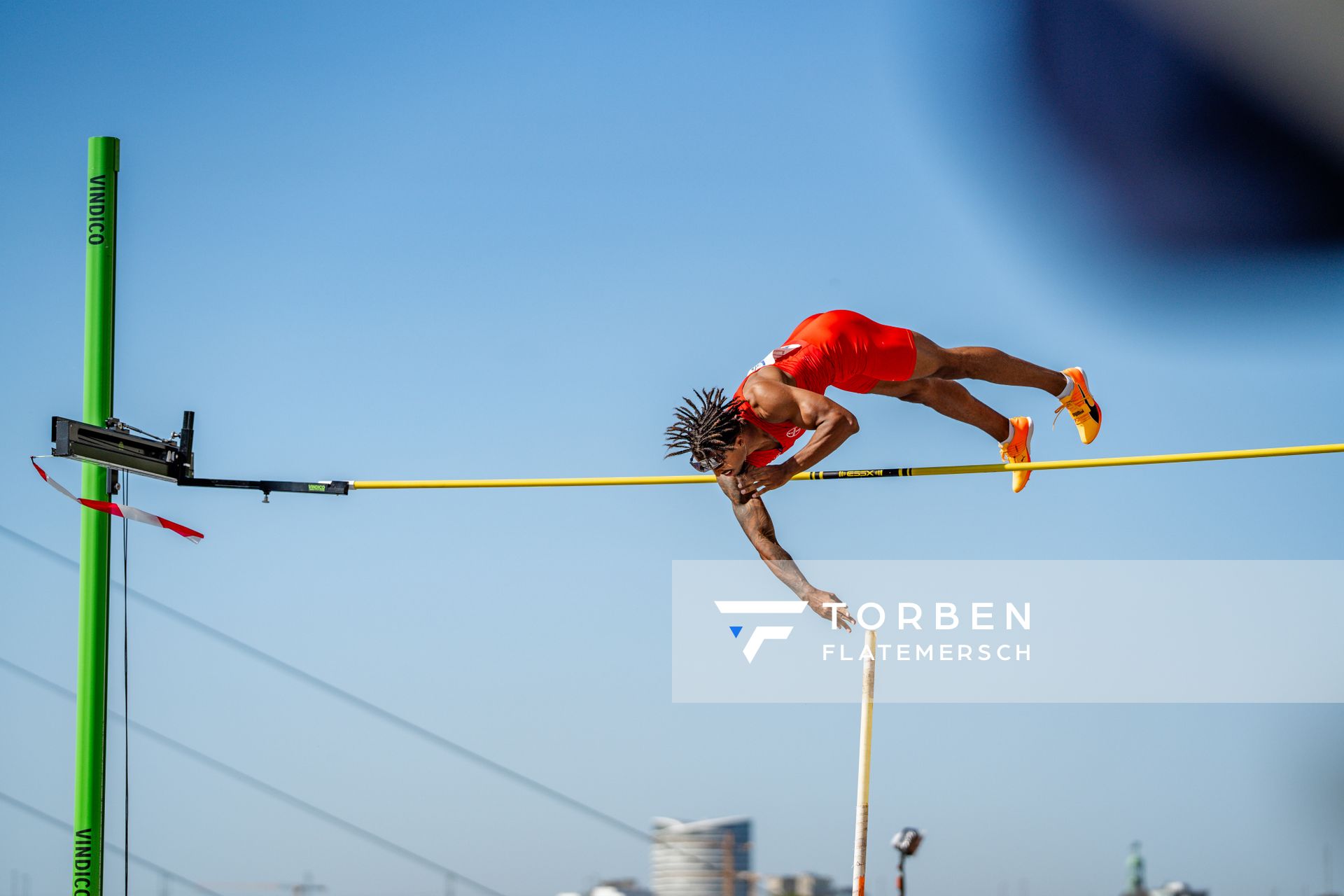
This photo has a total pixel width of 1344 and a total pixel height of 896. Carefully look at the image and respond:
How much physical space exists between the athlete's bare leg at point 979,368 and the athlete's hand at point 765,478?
1.24 meters

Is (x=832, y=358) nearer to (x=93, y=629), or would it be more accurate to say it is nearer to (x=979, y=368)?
(x=979, y=368)

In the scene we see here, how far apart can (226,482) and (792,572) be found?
10.7ft

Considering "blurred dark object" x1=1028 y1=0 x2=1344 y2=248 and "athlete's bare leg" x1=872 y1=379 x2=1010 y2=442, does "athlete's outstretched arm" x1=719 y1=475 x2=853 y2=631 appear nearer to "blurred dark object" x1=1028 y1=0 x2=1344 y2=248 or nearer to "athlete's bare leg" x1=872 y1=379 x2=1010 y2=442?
"athlete's bare leg" x1=872 y1=379 x2=1010 y2=442

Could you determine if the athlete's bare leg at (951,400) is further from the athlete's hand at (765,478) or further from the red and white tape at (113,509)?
the red and white tape at (113,509)

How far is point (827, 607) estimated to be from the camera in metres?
6.59

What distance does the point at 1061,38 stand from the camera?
177 cm

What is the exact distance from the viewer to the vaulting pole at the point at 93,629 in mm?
7371

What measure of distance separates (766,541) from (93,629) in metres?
3.46

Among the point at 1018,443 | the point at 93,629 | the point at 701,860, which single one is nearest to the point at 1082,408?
the point at 1018,443

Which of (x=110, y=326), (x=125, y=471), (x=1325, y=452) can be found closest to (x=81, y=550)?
(x=125, y=471)

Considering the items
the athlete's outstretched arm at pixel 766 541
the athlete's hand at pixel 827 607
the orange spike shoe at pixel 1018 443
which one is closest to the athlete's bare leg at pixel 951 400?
the orange spike shoe at pixel 1018 443

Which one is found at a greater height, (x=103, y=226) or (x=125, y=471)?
(x=103, y=226)

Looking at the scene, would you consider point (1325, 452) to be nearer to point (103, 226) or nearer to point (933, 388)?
point (933, 388)

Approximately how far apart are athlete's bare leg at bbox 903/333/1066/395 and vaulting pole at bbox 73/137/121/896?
13.5 ft
